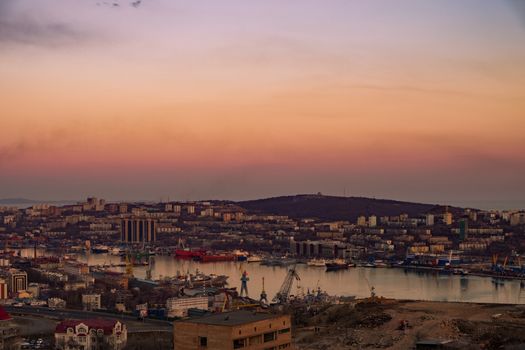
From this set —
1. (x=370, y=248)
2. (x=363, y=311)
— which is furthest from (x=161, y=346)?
(x=370, y=248)

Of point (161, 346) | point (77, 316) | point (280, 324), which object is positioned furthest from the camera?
point (77, 316)

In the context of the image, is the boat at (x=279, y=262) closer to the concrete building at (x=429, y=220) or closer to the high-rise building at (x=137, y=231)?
the high-rise building at (x=137, y=231)

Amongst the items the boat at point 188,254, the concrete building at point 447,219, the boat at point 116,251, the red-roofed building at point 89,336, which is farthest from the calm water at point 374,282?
the concrete building at point 447,219

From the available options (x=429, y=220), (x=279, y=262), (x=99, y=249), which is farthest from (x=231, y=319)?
(x=429, y=220)

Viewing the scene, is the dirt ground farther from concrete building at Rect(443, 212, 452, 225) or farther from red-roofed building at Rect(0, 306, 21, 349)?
concrete building at Rect(443, 212, 452, 225)

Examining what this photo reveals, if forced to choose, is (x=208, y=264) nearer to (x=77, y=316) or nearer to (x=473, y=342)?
(x=77, y=316)

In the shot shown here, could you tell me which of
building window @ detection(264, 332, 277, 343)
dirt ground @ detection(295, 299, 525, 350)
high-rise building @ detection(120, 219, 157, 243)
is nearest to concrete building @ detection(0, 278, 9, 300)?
dirt ground @ detection(295, 299, 525, 350)
